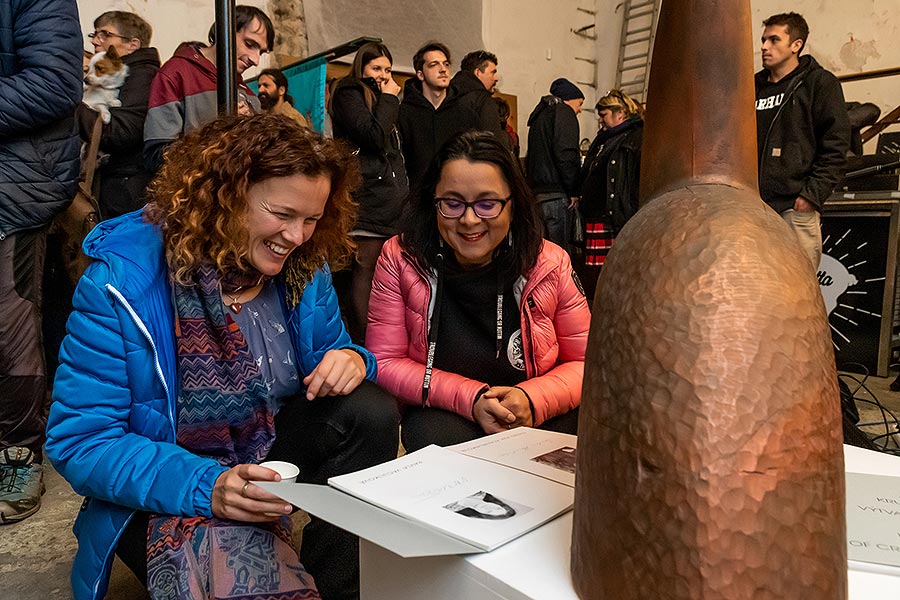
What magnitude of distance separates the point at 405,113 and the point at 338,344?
1.69m

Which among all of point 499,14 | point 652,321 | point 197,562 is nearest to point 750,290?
point 652,321

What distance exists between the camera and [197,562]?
898 millimetres

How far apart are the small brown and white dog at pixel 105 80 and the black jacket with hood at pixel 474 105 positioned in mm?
1199

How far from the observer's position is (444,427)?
53.6 inches

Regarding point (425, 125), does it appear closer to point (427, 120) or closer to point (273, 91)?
point (427, 120)

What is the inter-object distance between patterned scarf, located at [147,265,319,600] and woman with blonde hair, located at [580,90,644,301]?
2343 millimetres

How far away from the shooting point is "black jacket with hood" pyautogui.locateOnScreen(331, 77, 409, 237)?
2.40 meters

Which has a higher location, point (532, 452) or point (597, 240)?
point (597, 240)

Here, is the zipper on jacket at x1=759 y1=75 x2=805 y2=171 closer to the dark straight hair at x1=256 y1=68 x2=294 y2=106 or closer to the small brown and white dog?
the dark straight hair at x1=256 y1=68 x2=294 y2=106

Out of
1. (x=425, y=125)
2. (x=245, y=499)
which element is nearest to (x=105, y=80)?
(x=425, y=125)

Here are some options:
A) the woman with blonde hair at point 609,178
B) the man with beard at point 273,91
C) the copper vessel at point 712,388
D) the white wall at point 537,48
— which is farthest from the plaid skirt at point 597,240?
the white wall at point 537,48

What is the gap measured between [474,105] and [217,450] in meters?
2.05

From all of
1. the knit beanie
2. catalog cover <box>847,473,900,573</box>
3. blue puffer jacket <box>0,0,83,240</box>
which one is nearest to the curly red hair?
blue puffer jacket <box>0,0,83,240</box>

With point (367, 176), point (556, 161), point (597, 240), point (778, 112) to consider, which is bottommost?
point (597, 240)
